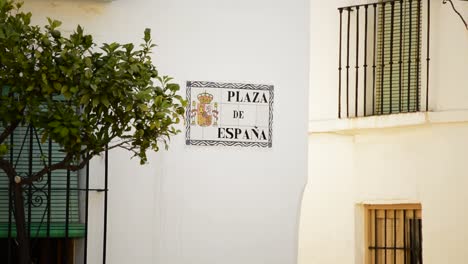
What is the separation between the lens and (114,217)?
8680 mm

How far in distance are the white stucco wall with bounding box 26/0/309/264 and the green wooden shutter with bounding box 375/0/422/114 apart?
189 inches

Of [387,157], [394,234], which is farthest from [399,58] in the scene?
[394,234]

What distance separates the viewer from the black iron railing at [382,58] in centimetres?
1373

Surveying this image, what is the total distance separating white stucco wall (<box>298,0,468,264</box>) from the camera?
13.1 meters

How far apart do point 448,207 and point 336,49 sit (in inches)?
101

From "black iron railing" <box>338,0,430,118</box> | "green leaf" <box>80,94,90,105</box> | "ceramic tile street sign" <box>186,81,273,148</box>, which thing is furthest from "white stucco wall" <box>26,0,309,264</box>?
"black iron railing" <box>338,0,430,118</box>

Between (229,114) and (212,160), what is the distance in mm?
376

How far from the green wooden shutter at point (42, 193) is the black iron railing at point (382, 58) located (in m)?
6.00

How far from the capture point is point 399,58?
13.9 metres

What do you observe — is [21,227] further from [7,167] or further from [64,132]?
[64,132]

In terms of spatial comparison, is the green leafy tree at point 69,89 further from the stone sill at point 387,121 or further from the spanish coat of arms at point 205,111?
the stone sill at point 387,121

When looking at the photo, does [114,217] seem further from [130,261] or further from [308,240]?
[308,240]

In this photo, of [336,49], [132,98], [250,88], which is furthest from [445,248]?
[132,98]

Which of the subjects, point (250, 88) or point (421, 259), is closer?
point (250, 88)
